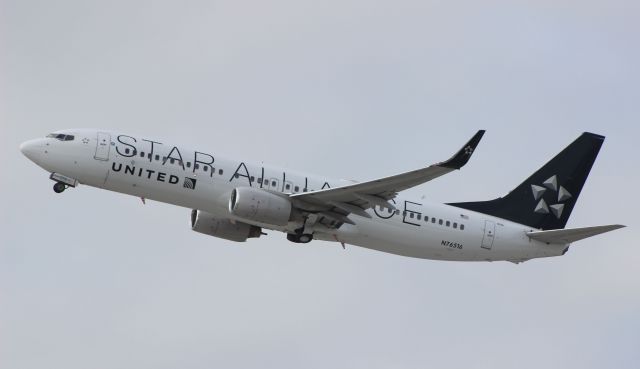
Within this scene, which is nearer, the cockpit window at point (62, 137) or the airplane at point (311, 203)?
the airplane at point (311, 203)

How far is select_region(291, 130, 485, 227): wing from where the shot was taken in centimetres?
5297

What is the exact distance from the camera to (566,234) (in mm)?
61062

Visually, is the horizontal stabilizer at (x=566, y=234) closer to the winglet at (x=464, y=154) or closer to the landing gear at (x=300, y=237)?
the winglet at (x=464, y=154)

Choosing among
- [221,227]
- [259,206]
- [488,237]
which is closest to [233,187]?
[259,206]

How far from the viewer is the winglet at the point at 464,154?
4947 cm

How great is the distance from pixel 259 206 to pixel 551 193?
688 inches

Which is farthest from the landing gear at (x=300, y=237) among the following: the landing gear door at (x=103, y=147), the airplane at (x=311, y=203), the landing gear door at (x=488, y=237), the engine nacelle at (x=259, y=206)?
the landing gear door at (x=103, y=147)

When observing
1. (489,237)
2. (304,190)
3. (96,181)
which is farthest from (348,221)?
(96,181)

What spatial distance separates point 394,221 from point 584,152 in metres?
12.5

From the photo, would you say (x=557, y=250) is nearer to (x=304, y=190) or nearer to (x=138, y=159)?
(x=304, y=190)

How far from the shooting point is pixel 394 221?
198ft

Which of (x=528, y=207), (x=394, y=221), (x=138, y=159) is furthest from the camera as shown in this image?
(x=528, y=207)

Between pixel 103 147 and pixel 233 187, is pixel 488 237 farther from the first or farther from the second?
pixel 103 147

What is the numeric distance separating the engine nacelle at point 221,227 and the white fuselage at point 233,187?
3.66 m
